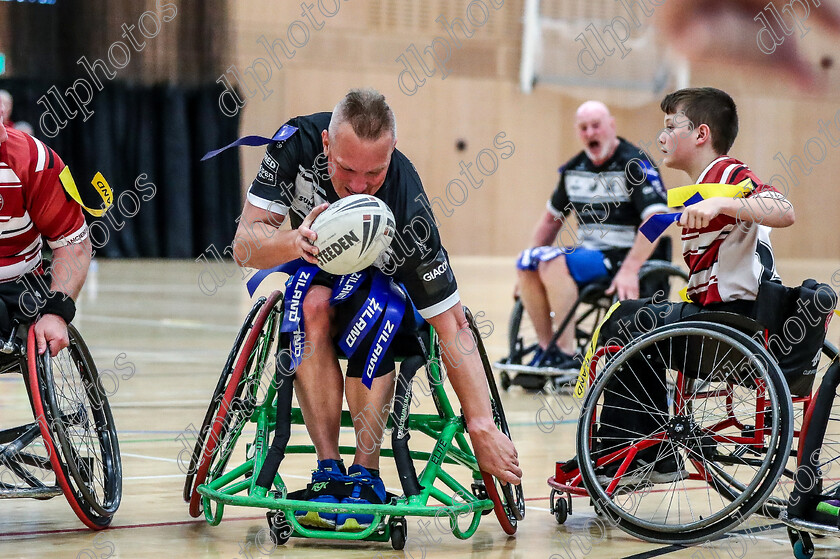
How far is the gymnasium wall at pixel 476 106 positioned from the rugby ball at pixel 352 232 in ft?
54.0

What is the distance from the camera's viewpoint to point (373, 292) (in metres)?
3.03

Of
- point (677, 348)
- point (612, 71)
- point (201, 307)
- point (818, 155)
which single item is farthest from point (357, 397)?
point (818, 155)

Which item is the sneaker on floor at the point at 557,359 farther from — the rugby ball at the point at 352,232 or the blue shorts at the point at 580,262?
the rugby ball at the point at 352,232

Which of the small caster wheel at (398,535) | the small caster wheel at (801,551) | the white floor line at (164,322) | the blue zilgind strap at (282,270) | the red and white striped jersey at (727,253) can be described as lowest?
the white floor line at (164,322)

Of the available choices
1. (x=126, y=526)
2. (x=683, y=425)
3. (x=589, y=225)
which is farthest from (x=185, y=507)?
(x=589, y=225)

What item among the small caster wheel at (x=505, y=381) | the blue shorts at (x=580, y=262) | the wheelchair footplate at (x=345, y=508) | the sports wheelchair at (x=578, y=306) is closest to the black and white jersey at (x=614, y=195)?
the blue shorts at (x=580, y=262)

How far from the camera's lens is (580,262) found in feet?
21.5

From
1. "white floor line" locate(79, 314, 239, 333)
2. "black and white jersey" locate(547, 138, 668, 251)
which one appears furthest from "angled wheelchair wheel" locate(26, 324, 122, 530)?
"white floor line" locate(79, 314, 239, 333)

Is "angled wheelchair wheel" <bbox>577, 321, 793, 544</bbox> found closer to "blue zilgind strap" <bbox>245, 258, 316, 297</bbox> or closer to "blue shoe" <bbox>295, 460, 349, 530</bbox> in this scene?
"blue shoe" <bbox>295, 460, 349, 530</bbox>

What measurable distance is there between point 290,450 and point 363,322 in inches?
19.7

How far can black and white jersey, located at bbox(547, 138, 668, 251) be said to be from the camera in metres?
6.51

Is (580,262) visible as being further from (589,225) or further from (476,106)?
(476,106)

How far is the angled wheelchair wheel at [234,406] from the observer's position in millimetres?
2988

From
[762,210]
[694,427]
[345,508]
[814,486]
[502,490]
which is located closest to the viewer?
[814,486]
